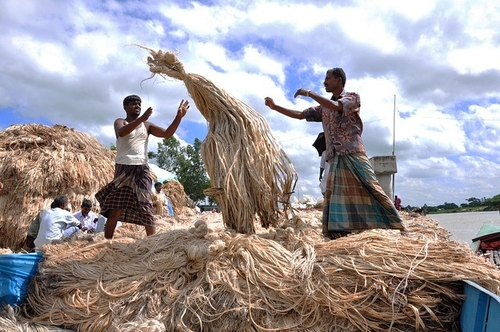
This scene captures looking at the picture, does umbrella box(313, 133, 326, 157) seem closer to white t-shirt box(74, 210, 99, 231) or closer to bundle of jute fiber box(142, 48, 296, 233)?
bundle of jute fiber box(142, 48, 296, 233)

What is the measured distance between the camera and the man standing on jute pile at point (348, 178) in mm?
3512

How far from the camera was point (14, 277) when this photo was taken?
3289 mm

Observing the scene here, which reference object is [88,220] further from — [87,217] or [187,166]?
[187,166]

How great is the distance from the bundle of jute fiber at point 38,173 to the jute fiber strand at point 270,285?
4.20m

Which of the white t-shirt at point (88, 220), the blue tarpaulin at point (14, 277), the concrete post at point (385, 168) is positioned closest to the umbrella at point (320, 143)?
the concrete post at point (385, 168)

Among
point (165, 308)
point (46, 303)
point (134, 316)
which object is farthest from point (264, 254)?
point (46, 303)

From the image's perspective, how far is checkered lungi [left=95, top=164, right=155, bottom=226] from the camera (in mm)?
4191

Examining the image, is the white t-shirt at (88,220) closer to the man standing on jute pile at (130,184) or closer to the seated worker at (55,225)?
the seated worker at (55,225)

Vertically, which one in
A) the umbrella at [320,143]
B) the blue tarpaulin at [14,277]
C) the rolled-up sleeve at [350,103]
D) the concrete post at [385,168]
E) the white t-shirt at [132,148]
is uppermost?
the rolled-up sleeve at [350,103]

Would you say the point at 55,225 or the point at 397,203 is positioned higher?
the point at 397,203

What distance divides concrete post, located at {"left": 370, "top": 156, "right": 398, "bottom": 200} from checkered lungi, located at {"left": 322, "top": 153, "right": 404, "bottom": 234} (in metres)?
2.56

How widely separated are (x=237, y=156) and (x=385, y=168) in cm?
328

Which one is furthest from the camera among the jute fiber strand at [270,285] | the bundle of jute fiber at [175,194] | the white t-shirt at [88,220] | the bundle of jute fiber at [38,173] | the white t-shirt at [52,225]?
the bundle of jute fiber at [175,194]

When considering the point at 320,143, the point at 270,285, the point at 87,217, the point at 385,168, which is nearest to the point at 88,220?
the point at 87,217
